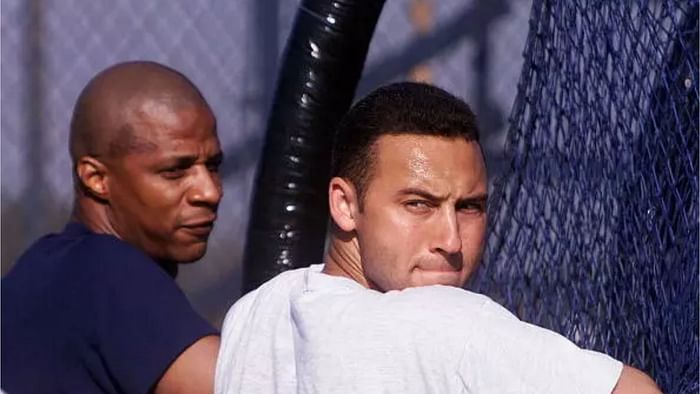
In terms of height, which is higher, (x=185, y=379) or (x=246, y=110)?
(x=246, y=110)

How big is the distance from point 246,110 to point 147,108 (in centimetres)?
170

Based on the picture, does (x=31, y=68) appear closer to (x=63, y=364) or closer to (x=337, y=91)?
(x=337, y=91)

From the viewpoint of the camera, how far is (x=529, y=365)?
1980mm

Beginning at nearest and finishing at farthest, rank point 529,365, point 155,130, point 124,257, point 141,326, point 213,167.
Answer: point 529,365, point 141,326, point 124,257, point 155,130, point 213,167

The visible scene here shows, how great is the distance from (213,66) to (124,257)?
6.60ft

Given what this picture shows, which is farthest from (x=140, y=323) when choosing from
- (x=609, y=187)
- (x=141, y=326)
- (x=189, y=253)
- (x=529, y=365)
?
(x=609, y=187)

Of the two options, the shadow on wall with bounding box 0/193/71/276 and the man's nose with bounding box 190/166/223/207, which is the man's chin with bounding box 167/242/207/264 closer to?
the man's nose with bounding box 190/166/223/207

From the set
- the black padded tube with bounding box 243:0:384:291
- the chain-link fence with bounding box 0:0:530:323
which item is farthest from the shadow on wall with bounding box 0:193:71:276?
the black padded tube with bounding box 243:0:384:291

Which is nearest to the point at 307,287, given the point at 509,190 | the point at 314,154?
the point at 314,154

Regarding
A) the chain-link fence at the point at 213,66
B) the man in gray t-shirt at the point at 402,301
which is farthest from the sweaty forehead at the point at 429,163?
the chain-link fence at the point at 213,66

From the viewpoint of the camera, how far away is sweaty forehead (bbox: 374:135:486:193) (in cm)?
219

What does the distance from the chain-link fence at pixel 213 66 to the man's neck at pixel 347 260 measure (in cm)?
223

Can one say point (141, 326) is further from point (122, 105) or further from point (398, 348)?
point (398, 348)

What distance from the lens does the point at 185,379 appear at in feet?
8.28
